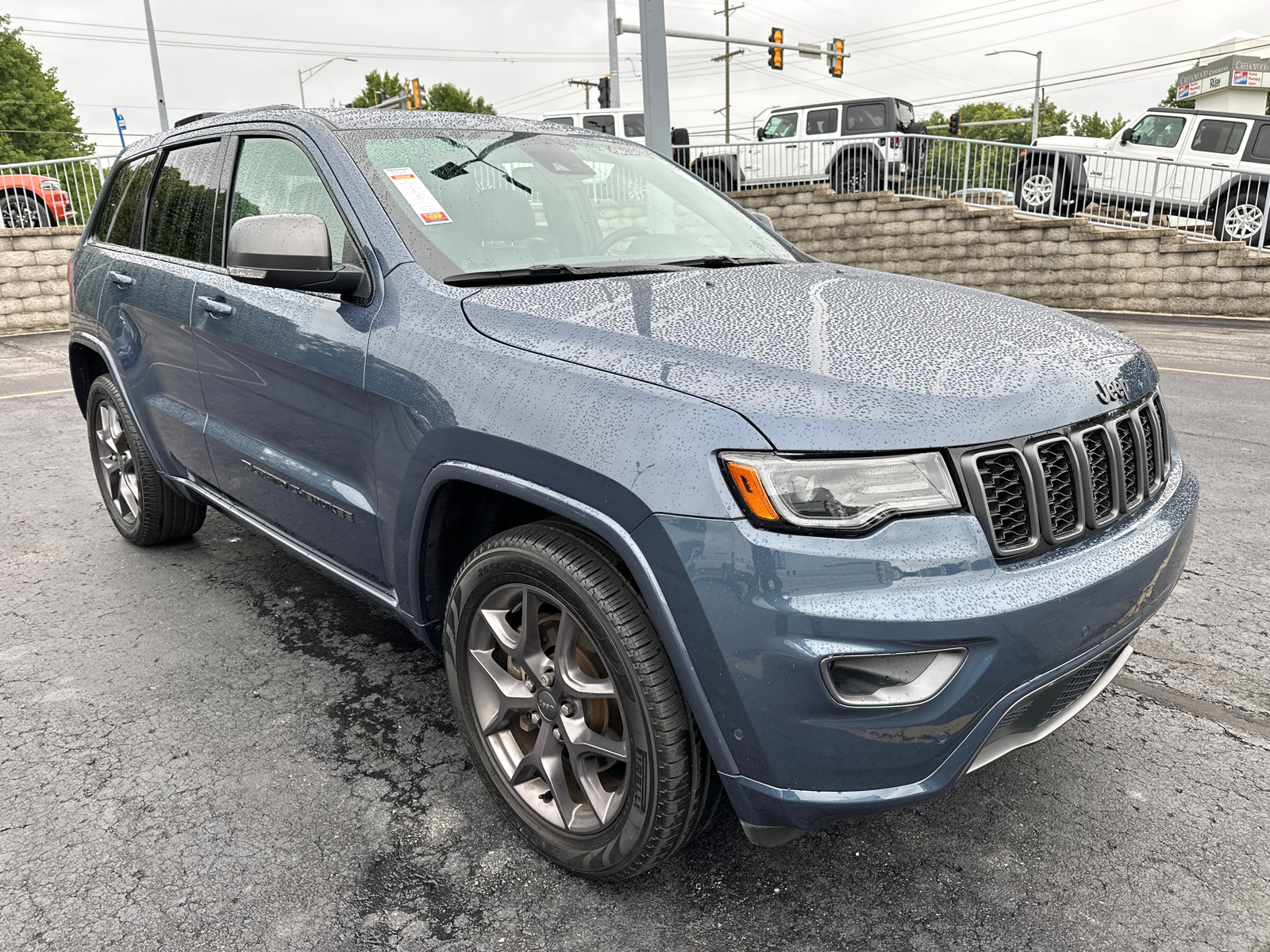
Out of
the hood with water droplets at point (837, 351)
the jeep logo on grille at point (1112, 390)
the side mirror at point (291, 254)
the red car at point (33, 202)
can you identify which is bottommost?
the jeep logo on grille at point (1112, 390)

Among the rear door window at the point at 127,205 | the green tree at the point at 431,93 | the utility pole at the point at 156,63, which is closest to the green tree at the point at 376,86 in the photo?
the green tree at the point at 431,93

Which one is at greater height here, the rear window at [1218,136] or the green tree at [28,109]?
the green tree at [28,109]

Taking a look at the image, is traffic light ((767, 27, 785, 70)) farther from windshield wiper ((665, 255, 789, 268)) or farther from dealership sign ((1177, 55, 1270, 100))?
windshield wiper ((665, 255, 789, 268))

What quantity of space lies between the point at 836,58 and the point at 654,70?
18.9 m

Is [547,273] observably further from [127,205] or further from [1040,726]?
[127,205]

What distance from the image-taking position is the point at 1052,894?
223 centimetres

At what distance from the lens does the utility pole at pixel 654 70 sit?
13078 mm

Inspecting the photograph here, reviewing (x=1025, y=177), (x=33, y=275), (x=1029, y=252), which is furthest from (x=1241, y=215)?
(x=33, y=275)

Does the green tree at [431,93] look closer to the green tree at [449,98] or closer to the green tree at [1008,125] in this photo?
the green tree at [449,98]

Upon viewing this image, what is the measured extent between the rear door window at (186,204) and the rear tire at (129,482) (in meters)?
0.81

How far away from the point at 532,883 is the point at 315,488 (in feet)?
4.43

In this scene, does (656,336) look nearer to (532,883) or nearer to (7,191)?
(532,883)

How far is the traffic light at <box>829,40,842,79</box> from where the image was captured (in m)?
29.5

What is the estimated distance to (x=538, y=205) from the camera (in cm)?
310
